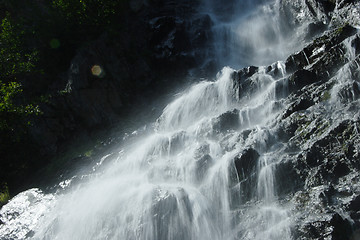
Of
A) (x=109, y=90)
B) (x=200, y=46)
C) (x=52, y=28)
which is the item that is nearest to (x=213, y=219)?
(x=109, y=90)

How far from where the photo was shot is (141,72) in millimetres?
21969

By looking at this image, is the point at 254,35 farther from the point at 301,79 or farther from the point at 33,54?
the point at 33,54

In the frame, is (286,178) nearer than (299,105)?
Yes

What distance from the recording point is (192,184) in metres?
10.8

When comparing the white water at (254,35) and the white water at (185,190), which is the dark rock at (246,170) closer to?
the white water at (185,190)

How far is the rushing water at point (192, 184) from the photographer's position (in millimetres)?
9141

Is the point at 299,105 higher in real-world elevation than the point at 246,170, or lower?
higher

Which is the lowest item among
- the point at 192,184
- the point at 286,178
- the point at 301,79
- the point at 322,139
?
the point at 286,178

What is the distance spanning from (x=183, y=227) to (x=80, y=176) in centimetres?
699

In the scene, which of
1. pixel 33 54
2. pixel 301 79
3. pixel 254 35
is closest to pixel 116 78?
pixel 33 54

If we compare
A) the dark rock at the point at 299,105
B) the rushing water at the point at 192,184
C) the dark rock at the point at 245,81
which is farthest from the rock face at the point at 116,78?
the dark rock at the point at 299,105

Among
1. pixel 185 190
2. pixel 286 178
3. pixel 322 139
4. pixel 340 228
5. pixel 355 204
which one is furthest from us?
pixel 185 190

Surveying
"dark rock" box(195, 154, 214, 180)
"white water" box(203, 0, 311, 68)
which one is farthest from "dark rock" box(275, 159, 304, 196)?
"white water" box(203, 0, 311, 68)

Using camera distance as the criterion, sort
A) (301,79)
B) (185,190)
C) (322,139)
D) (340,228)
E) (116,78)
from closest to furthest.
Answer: (340,228) < (322,139) < (185,190) < (301,79) < (116,78)
